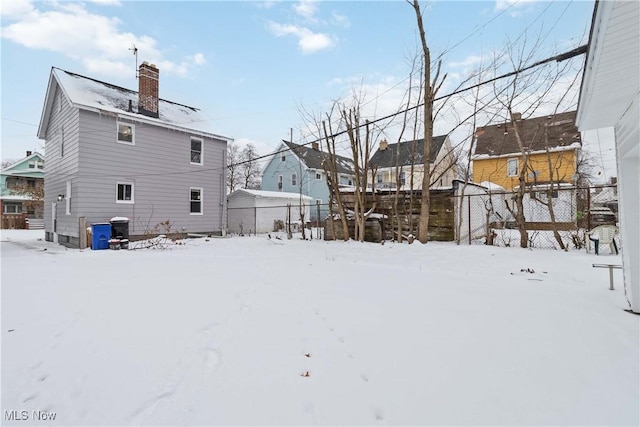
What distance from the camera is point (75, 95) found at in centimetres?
1105

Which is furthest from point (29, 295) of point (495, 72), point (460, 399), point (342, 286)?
point (495, 72)

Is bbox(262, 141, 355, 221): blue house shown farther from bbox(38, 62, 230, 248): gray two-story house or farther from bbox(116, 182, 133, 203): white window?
bbox(116, 182, 133, 203): white window

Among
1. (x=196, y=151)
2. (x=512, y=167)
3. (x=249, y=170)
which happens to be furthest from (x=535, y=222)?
(x=249, y=170)

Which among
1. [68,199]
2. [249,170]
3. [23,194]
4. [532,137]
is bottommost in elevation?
[68,199]

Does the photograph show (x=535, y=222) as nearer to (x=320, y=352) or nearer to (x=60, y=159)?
(x=320, y=352)

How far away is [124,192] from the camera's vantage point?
12.1m


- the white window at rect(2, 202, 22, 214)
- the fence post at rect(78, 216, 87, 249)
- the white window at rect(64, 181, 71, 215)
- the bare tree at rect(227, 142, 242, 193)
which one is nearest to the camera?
the fence post at rect(78, 216, 87, 249)

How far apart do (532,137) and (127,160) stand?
771 inches

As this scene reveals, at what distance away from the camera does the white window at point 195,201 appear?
1415 cm

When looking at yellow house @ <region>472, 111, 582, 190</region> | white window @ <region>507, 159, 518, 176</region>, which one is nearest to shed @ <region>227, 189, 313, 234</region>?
yellow house @ <region>472, 111, 582, 190</region>

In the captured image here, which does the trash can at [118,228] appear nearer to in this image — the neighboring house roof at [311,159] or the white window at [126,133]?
the white window at [126,133]

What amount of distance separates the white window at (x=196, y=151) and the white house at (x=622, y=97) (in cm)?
1421

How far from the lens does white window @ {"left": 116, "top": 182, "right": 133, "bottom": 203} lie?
1187 cm

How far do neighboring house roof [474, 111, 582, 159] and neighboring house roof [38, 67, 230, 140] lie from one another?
15511 millimetres
